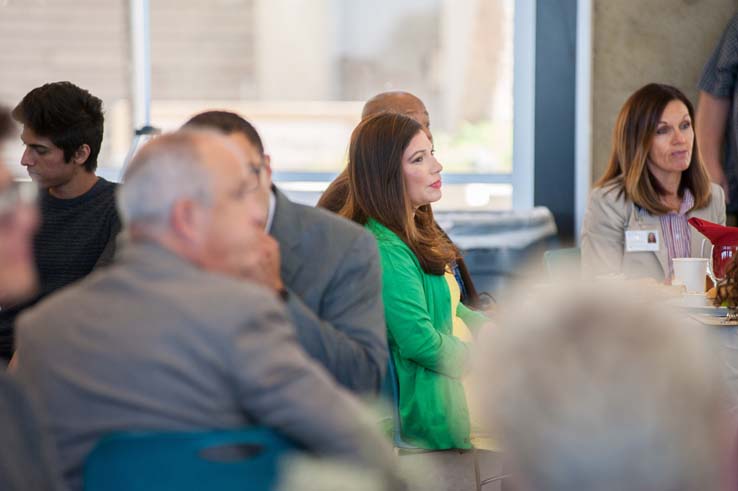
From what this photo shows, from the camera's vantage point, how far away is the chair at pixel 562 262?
3.82 metres

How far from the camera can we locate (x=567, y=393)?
3.31 ft

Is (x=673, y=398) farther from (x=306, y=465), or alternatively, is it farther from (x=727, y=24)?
(x=727, y=24)

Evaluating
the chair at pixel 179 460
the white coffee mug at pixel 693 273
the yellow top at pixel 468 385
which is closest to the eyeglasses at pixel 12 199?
the chair at pixel 179 460

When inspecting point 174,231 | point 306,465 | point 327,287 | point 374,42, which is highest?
point 374,42

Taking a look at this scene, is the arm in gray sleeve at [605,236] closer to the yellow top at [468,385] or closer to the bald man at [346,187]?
the bald man at [346,187]

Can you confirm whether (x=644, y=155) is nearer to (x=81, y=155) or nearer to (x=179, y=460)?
(x=81, y=155)

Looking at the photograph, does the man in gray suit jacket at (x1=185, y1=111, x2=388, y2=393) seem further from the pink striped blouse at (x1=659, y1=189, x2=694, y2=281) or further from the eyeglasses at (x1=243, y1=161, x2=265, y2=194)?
the pink striped blouse at (x1=659, y1=189, x2=694, y2=281)

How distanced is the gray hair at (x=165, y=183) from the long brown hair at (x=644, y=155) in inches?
99.1

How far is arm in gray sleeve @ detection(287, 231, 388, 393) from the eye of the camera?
207cm

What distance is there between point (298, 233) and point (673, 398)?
1328 mm

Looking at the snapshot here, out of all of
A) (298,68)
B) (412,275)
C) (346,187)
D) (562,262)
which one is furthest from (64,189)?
(298,68)

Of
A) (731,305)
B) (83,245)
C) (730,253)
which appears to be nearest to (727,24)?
(730,253)

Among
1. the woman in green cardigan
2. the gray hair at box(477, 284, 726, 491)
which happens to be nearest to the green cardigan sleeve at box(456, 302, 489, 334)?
the woman in green cardigan

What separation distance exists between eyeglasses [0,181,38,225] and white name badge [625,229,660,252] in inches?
103
